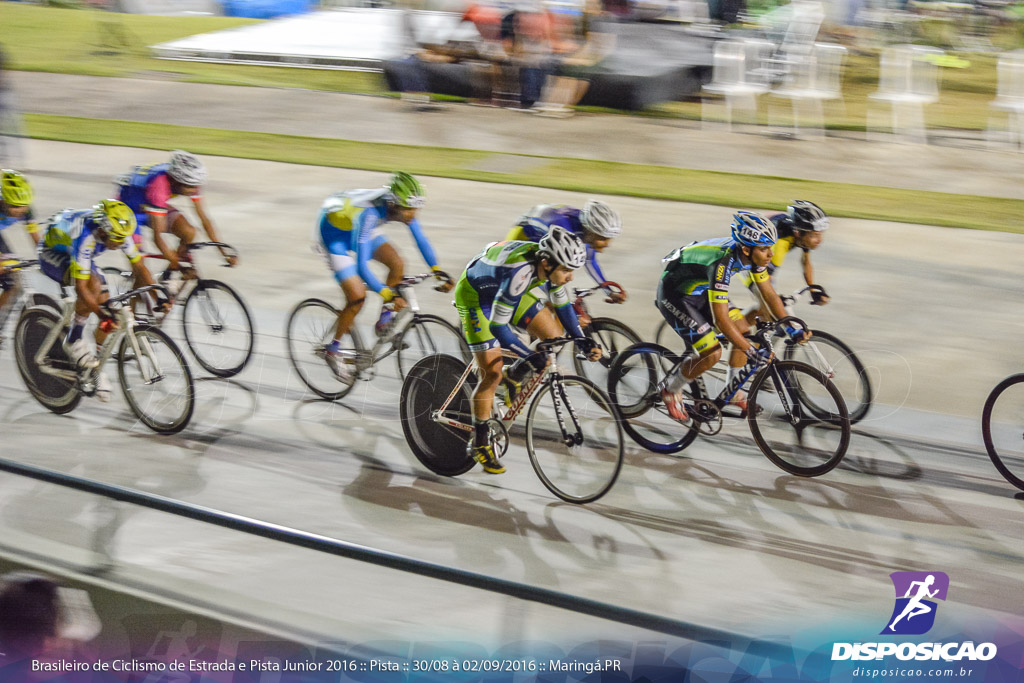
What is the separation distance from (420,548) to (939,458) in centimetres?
316

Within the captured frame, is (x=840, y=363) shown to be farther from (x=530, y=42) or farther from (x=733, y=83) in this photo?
(x=530, y=42)

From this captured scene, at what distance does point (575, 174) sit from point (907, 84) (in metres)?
4.83

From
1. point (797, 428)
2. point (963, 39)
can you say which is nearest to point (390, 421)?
point (797, 428)

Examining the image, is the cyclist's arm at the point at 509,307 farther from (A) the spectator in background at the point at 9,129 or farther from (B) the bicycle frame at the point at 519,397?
(A) the spectator in background at the point at 9,129

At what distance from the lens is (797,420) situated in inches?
218

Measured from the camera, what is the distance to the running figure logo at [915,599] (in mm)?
4191

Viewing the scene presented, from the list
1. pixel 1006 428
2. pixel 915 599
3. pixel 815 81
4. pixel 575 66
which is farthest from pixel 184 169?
pixel 815 81

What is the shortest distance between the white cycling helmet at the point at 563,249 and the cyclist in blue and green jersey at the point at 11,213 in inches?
151

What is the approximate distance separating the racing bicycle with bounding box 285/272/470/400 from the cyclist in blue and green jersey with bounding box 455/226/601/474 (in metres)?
0.96

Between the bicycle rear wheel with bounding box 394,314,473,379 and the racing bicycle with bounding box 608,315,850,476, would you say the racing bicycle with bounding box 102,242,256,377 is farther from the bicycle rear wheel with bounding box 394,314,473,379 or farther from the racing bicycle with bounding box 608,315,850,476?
the racing bicycle with bounding box 608,315,850,476

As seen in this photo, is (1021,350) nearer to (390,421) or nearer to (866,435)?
(866,435)

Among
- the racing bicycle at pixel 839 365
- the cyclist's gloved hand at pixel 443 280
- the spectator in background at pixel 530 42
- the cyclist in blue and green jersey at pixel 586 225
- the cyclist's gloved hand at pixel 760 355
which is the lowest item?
the racing bicycle at pixel 839 365

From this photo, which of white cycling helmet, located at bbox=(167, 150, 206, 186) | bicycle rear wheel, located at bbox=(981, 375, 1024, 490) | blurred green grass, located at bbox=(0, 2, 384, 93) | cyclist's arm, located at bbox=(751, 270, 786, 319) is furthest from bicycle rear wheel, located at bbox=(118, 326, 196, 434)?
blurred green grass, located at bbox=(0, 2, 384, 93)

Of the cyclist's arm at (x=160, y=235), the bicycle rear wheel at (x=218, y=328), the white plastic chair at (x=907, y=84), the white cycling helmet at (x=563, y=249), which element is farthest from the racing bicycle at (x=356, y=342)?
the white plastic chair at (x=907, y=84)
